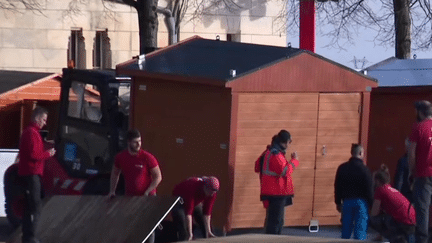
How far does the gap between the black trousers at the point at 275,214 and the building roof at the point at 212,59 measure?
1.55 m

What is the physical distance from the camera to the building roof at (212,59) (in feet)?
40.7

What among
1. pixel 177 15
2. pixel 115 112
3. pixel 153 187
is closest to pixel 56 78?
pixel 115 112

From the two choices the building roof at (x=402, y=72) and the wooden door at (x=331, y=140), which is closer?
the wooden door at (x=331, y=140)

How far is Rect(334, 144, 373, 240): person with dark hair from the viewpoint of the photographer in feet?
36.6

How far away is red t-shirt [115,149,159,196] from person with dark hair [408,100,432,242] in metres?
2.86

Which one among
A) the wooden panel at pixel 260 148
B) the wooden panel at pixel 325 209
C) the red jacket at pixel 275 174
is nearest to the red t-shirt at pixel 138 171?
the red jacket at pixel 275 174

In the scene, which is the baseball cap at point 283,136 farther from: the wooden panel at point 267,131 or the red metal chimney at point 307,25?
the red metal chimney at point 307,25

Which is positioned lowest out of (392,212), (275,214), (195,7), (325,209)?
(325,209)

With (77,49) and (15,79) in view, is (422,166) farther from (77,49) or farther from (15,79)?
(77,49)

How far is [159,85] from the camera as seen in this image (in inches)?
521

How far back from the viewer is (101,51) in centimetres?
2898

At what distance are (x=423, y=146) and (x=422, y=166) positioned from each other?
224 millimetres

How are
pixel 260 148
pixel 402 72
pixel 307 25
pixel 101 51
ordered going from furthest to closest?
pixel 101 51, pixel 307 25, pixel 402 72, pixel 260 148

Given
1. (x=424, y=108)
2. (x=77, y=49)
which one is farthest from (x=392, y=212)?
(x=77, y=49)
